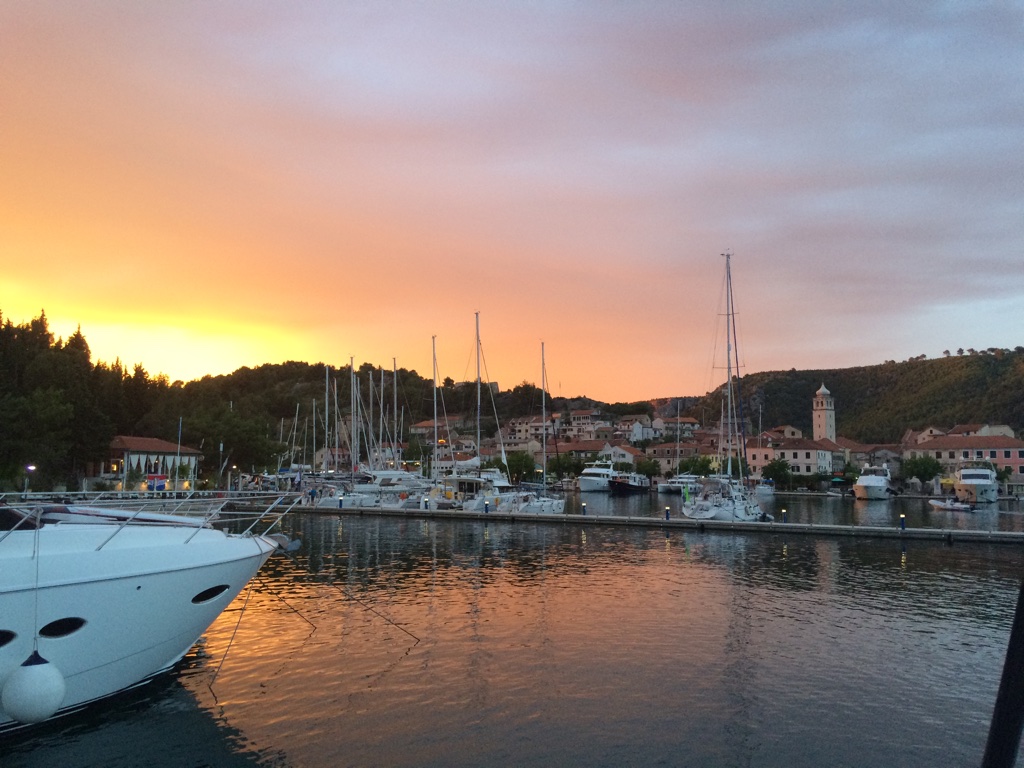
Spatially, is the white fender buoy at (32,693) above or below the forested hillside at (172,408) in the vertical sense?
below

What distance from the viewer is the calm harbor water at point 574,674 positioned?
12078mm

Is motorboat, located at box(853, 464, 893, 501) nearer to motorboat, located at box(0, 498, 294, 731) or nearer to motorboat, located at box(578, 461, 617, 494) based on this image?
motorboat, located at box(578, 461, 617, 494)

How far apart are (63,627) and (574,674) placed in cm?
976

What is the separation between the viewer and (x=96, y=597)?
40.2 feet

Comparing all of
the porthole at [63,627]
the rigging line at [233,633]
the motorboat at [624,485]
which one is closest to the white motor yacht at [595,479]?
the motorboat at [624,485]

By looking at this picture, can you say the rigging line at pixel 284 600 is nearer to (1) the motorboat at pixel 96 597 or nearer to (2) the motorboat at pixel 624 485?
(1) the motorboat at pixel 96 597

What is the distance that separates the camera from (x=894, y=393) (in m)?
190

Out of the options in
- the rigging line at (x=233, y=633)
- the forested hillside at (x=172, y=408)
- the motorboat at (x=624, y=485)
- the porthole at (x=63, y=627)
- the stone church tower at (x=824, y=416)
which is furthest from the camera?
the stone church tower at (x=824, y=416)

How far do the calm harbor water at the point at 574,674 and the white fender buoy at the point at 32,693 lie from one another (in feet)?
3.00

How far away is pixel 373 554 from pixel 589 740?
2432 cm

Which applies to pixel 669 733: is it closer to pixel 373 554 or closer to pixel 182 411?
pixel 373 554

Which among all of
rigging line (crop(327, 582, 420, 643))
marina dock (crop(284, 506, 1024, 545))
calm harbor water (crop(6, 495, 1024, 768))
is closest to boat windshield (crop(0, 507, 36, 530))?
calm harbor water (crop(6, 495, 1024, 768))

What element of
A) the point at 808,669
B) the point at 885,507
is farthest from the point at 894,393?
the point at 808,669

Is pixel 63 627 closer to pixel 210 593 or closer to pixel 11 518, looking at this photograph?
pixel 11 518
